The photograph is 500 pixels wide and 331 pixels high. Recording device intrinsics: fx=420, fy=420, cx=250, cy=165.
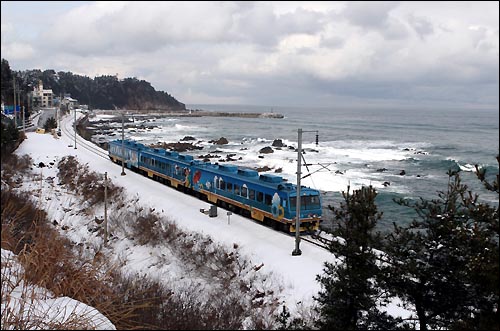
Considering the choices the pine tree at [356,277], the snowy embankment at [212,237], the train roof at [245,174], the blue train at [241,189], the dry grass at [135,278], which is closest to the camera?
the dry grass at [135,278]

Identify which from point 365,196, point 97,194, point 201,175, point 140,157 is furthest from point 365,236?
point 140,157

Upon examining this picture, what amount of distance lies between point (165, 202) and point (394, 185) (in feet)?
83.2

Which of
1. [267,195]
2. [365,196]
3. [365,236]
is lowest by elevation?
[267,195]

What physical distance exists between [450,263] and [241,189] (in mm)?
15847

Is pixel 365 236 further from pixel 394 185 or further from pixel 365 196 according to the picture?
pixel 394 185

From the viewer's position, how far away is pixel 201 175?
93.7ft

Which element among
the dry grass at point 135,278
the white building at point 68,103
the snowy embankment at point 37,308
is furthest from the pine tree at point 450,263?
the white building at point 68,103

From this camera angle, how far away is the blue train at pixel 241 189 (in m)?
21.2

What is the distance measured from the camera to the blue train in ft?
69.7

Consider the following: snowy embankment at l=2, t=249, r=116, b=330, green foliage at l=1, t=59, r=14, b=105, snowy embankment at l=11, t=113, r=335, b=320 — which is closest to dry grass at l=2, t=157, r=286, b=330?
snowy embankment at l=2, t=249, r=116, b=330

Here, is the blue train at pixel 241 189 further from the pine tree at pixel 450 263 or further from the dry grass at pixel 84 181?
the pine tree at pixel 450 263

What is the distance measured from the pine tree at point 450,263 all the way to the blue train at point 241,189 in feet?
36.1

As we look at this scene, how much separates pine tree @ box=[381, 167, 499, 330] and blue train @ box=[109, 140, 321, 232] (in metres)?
11.0

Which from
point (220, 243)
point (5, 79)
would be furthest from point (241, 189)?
point (5, 79)
